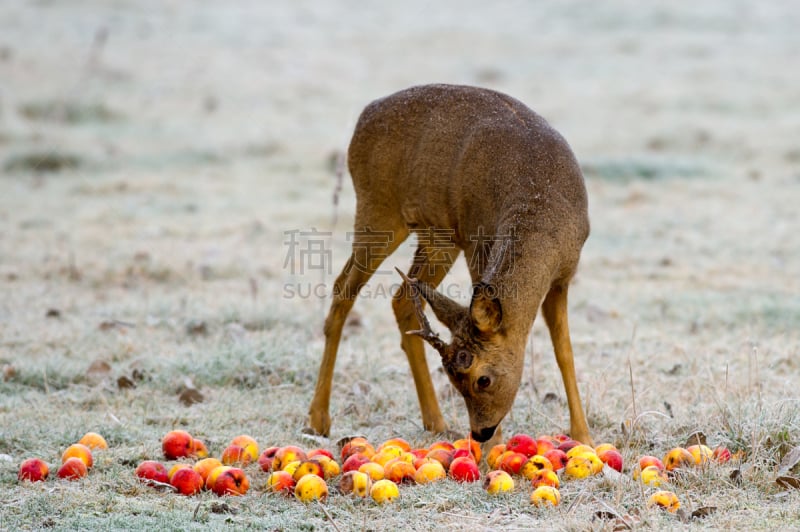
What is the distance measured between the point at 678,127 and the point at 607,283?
7.78 metres

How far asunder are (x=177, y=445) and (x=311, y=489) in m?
0.98

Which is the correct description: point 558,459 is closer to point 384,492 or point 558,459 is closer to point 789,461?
point 384,492

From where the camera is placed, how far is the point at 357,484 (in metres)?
4.65

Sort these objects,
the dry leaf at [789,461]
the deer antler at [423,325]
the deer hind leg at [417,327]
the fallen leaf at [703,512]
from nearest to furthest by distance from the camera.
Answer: the fallen leaf at [703,512]
the deer antler at [423,325]
the dry leaf at [789,461]
the deer hind leg at [417,327]

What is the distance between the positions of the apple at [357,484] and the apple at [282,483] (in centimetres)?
24

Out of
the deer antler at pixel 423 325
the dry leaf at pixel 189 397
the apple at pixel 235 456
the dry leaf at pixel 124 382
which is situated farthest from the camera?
the dry leaf at pixel 124 382

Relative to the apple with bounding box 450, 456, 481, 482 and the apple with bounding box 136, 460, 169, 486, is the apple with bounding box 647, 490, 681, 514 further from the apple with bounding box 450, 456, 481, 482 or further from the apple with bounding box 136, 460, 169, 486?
the apple with bounding box 136, 460, 169, 486

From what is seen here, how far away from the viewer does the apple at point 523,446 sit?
16.4 ft

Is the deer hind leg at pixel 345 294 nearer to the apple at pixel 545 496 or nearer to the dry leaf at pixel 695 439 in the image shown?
the apple at pixel 545 496

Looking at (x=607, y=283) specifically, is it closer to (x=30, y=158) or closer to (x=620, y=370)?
(x=620, y=370)

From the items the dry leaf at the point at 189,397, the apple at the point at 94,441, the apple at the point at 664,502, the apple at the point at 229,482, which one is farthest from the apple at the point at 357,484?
the dry leaf at the point at 189,397

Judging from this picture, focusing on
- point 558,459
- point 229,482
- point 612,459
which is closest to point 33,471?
point 229,482

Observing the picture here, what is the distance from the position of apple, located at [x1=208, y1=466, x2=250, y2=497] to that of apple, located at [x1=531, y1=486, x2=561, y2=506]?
1.37 m

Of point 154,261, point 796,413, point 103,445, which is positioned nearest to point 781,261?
point 796,413
